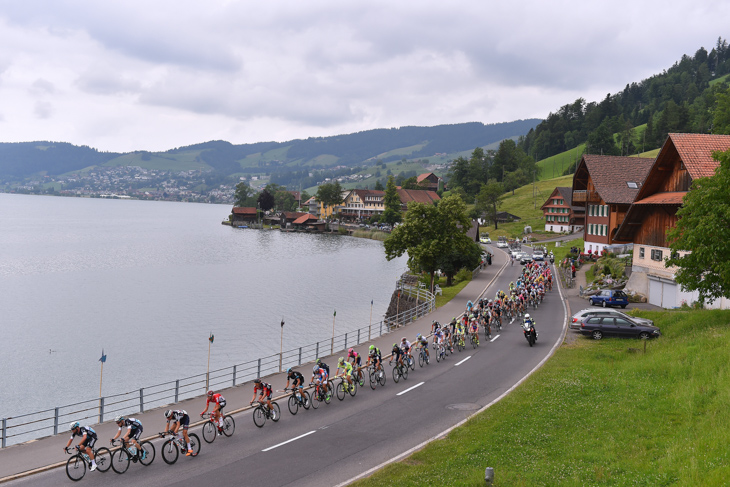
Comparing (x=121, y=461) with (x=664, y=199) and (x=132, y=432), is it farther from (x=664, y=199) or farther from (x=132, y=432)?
(x=664, y=199)

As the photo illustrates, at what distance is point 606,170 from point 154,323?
5177cm

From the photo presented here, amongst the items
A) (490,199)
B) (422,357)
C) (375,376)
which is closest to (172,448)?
(375,376)

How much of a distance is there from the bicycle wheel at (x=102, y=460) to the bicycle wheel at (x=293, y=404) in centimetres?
687

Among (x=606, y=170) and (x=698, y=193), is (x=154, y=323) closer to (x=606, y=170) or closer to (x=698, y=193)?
(x=698, y=193)

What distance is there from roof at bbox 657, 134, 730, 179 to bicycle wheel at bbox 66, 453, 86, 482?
38001mm

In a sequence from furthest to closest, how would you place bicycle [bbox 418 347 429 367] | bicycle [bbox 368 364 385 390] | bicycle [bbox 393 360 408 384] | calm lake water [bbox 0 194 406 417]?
calm lake water [bbox 0 194 406 417], bicycle [bbox 418 347 429 367], bicycle [bbox 393 360 408 384], bicycle [bbox 368 364 385 390]

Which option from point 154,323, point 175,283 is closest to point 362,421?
point 154,323

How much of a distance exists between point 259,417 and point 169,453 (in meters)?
3.86

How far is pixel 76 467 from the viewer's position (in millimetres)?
16234

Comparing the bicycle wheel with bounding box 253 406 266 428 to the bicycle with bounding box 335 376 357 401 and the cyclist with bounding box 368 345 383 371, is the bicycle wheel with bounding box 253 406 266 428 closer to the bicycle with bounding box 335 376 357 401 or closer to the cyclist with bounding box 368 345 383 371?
the bicycle with bounding box 335 376 357 401

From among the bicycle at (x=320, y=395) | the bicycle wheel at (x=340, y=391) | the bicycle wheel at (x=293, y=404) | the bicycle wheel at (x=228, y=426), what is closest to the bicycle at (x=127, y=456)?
the bicycle wheel at (x=228, y=426)

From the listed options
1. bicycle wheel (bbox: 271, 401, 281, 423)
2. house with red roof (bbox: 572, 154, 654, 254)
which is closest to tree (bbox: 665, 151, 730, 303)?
bicycle wheel (bbox: 271, 401, 281, 423)

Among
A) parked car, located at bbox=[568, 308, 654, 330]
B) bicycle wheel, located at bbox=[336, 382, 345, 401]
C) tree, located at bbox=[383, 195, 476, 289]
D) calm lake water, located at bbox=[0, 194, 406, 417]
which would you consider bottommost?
calm lake water, located at bbox=[0, 194, 406, 417]

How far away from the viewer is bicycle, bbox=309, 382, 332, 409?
2267 centimetres
